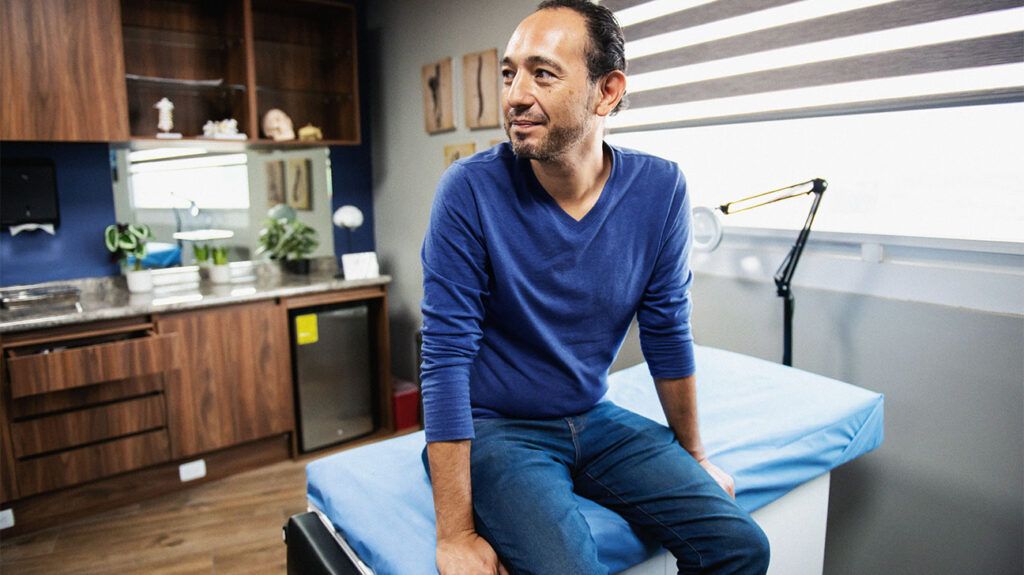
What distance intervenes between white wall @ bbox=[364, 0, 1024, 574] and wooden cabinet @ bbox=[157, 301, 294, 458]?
1910 millimetres

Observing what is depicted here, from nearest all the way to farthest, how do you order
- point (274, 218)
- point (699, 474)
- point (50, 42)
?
point (699, 474)
point (50, 42)
point (274, 218)

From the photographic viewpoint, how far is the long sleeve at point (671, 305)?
4.55 ft

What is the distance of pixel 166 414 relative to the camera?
2742mm

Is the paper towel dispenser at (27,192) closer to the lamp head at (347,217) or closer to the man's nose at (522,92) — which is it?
the lamp head at (347,217)

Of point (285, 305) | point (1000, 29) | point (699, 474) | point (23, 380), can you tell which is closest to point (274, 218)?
point (285, 305)

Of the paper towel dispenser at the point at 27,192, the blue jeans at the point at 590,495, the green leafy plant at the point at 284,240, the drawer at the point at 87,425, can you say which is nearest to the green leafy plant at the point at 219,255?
the green leafy plant at the point at 284,240

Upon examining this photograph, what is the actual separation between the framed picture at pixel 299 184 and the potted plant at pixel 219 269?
51 centimetres

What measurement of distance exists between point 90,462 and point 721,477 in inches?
97.3

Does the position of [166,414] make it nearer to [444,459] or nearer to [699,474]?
[444,459]

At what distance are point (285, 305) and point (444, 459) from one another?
2.13 m

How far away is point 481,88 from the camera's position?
3.12 meters

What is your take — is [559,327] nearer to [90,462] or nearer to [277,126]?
[90,462]

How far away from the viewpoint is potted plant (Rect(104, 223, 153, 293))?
9.44 ft

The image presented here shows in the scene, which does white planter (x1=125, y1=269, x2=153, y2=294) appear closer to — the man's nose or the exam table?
the exam table
